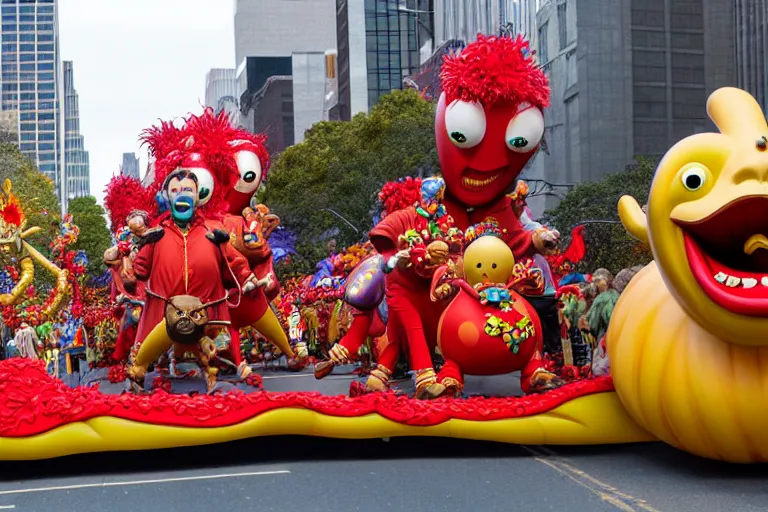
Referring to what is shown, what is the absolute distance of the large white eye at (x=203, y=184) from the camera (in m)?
10.4

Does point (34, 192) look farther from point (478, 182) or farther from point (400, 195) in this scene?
point (478, 182)

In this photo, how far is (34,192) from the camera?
4266cm

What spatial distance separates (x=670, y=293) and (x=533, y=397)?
1.14 meters

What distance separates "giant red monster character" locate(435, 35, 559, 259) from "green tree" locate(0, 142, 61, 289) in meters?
29.1

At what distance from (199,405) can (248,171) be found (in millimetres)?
6579

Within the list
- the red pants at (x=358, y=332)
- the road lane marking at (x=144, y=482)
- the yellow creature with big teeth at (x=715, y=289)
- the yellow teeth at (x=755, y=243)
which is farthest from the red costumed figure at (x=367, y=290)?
the yellow teeth at (x=755, y=243)

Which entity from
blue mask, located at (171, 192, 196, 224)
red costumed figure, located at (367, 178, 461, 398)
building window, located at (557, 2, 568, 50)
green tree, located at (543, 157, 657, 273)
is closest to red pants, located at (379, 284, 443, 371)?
red costumed figure, located at (367, 178, 461, 398)

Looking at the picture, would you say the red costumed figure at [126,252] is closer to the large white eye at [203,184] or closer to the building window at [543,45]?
the large white eye at [203,184]

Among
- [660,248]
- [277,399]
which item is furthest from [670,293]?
[277,399]

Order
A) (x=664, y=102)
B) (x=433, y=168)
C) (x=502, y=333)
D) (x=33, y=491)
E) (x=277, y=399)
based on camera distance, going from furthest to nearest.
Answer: (x=664, y=102), (x=433, y=168), (x=502, y=333), (x=277, y=399), (x=33, y=491)

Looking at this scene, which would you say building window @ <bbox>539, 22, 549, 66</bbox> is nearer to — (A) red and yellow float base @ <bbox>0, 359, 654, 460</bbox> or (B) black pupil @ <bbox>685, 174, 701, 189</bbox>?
(A) red and yellow float base @ <bbox>0, 359, 654, 460</bbox>

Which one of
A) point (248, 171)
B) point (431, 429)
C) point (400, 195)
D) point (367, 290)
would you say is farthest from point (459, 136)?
point (248, 171)

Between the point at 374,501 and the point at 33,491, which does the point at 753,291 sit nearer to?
the point at 374,501

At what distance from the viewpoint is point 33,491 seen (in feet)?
20.8
